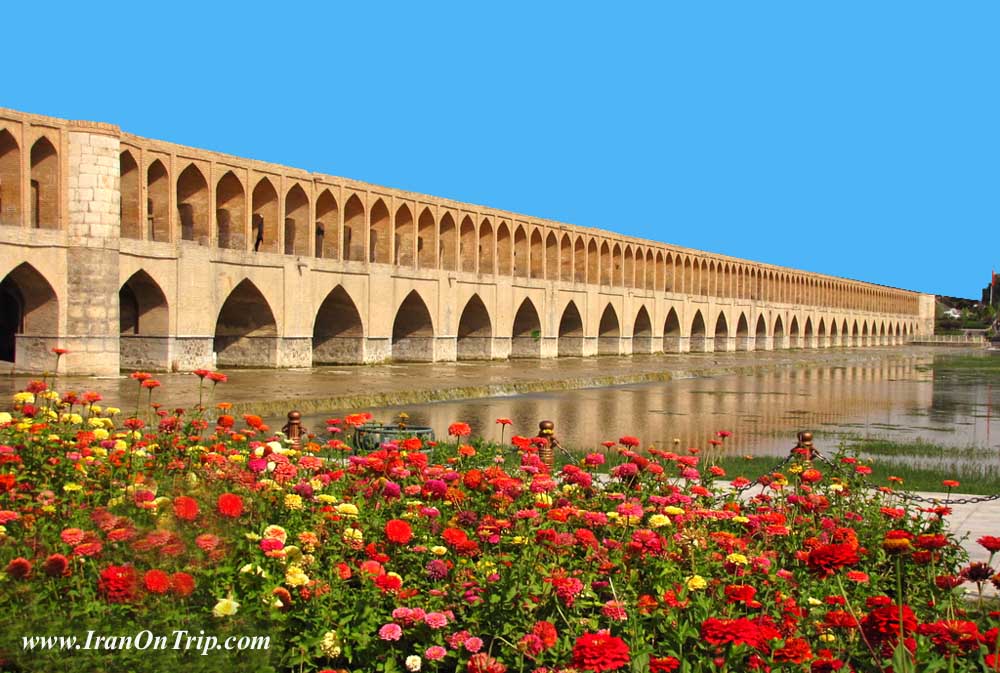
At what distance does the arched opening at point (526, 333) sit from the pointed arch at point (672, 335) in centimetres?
1046

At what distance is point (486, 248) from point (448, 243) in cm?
222

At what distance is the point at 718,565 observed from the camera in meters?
3.49

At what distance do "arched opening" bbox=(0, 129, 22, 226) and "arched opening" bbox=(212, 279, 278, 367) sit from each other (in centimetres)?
617

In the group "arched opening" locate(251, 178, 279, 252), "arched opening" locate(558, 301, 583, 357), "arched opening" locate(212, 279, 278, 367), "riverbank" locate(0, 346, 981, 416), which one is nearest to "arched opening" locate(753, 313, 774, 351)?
"arched opening" locate(558, 301, 583, 357)

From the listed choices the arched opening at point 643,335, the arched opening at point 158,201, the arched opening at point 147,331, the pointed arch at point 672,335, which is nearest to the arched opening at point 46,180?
the arched opening at point 147,331

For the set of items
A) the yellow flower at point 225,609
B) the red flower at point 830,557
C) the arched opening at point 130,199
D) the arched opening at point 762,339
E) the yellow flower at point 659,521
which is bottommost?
the yellow flower at point 659,521

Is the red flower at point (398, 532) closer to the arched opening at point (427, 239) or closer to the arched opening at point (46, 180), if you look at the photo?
the arched opening at point (46, 180)

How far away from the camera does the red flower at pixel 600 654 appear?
2.02 metres

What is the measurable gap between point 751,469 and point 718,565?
5452mm

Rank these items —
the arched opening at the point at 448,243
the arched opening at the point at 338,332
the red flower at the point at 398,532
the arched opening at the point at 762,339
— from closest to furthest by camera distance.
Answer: the red flower at the point at 398,532, the arched opening at the point at 338,332, the arched opening at the point at 448,243, the arched opening at the point at 762,339

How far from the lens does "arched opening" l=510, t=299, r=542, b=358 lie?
33.8 meters

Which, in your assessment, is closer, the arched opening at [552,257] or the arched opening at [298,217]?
the arched opening at [298,217]

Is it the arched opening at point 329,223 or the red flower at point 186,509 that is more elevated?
the arched opening at point 329,223

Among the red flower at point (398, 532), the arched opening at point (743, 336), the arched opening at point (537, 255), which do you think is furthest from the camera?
the arched opening at point (743, 336)
